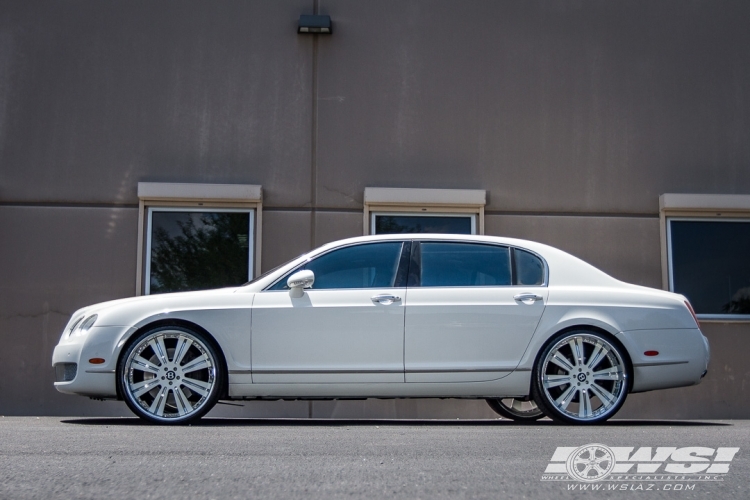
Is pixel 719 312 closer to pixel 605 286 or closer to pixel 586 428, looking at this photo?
pixel 605 286

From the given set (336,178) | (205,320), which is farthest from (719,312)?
(205,320)

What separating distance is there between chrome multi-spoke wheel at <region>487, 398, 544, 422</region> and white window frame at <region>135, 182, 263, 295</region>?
351 centimetres

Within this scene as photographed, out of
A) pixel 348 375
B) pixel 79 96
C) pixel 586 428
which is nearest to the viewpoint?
pixel 586 428

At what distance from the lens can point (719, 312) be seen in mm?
11852

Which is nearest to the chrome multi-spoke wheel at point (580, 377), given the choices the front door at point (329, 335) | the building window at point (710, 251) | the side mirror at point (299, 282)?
the front door at point (329, 335)

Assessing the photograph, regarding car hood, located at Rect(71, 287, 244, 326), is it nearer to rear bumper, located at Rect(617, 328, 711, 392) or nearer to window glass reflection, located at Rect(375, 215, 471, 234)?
rear bumper, located at Rect(617, 328, 711, 392)

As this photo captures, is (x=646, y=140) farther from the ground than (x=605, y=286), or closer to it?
farther from the ground

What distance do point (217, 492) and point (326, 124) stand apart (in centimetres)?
816

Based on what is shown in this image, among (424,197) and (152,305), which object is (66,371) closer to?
(152,305)

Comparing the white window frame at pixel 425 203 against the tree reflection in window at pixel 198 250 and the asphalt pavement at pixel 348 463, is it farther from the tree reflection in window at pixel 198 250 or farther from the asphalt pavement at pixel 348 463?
the asphalt pavement at pixel 348 463

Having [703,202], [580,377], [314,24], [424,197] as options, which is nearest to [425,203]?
[424,197]

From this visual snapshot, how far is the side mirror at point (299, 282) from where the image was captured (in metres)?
7.70

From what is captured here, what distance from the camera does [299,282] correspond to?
7.71 meters

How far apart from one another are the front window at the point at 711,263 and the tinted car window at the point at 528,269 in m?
4.26
